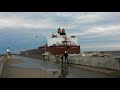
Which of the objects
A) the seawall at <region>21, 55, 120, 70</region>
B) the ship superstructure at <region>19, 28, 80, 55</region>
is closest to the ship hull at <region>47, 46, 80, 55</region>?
the ship superstructure at <region>19, 28, 80, 55</region>

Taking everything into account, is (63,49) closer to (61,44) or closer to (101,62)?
(61,44)

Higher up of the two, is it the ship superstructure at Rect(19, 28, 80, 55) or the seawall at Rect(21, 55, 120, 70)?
the ship superstructure at Rect(19, 28, 80, 55)

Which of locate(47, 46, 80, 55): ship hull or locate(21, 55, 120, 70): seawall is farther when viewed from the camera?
locate(47, 46, 80, 55): ship hull

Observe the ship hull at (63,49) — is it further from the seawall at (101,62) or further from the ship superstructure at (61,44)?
the seawall at (101,62)

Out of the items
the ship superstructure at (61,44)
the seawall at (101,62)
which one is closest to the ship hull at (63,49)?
the ship superstructure at (61,44)

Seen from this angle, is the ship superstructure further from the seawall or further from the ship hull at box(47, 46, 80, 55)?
the seawall

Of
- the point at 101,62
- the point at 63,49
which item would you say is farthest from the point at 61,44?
the point at 101,62

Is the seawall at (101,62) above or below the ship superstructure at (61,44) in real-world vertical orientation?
below
